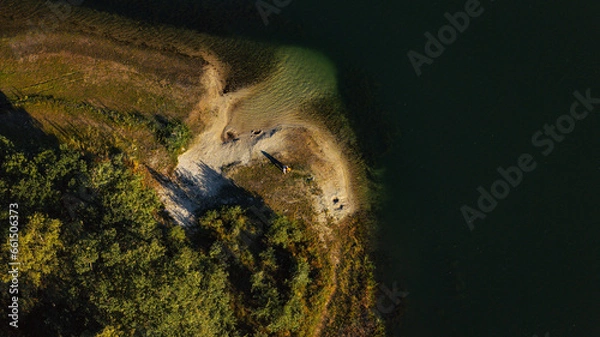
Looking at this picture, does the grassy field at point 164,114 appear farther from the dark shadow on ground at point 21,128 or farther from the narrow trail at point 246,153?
the narrow trail at point 246,153

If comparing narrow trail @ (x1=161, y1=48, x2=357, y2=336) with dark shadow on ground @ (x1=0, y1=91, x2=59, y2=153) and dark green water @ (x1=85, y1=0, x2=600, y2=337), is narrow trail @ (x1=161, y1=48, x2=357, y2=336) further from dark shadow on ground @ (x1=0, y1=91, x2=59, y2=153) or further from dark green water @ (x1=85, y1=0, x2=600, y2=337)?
dark shadow on ground @ (x1=0, y1=91, x2=59, y2=153)

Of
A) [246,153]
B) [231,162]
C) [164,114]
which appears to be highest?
[246,153]

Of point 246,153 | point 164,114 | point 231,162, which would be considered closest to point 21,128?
point 164,114

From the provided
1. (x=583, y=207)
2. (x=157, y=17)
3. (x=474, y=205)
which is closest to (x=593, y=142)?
(x=583, y=207)

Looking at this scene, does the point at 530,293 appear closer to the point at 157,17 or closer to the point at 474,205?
the point at 474,205

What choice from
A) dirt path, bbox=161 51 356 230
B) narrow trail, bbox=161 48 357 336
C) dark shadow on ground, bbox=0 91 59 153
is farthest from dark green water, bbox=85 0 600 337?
dark shadow on ground, bbox=0 91 59 153

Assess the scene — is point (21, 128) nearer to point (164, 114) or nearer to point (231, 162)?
point (164, 114)
